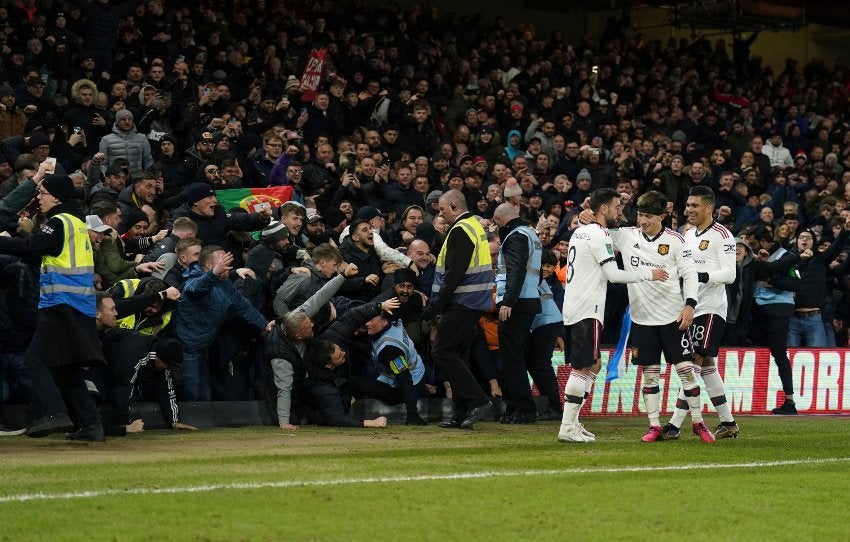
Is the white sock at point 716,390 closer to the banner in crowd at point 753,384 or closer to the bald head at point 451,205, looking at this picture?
the bald head at point 451,205

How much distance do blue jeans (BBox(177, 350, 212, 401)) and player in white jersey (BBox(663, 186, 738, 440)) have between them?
14.9 feet

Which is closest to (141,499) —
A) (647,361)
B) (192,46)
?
(647,361)

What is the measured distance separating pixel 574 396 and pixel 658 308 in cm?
118

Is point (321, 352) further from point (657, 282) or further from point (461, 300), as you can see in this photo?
point (657, 282)

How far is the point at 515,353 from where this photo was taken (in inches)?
529

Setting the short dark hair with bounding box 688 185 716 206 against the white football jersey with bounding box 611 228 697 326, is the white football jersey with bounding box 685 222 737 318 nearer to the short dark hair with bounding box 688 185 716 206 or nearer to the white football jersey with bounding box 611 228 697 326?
the short dark hair with bounding box 688 185 716 206

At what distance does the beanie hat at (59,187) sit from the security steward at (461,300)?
3.68 m

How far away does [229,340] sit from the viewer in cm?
1290

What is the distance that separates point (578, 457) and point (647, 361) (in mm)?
1876

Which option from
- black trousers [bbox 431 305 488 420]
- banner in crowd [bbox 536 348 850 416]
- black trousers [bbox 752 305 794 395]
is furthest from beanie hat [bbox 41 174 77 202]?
black trousers [bbox 752 305 794 395]

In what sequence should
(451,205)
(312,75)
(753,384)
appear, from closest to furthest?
(451,205)
(753,384)
(312,75)

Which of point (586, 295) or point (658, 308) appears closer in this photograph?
point (586, 295)

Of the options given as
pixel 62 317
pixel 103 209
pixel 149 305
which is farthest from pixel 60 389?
pixel 103 209

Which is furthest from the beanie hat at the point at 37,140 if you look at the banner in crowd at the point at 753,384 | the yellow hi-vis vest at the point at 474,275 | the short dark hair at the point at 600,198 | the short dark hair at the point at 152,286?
the short dark hair at the point at 600,198
